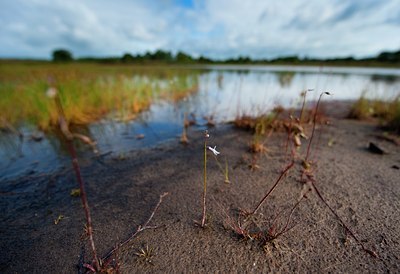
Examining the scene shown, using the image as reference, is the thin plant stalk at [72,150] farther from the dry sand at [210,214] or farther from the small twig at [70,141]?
the dry sand at [210,214]

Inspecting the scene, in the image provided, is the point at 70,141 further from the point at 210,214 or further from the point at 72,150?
the point at 210,214

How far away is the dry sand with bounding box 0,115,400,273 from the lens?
4.06 ft

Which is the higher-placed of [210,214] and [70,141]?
[70,141]

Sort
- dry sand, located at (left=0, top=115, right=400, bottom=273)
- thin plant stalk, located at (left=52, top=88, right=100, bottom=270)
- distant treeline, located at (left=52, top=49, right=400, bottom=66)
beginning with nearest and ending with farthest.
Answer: thin plant stalk, located at (left=52, top=88, right=100, bottom=270), dry sand, located at (left=0, top=115, right=400, bottom=273), distant treeline, located at (left=52, top=49, right=400, bottom=66)

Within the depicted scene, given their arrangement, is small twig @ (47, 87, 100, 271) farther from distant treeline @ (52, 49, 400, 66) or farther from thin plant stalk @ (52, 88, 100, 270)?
distant treeline @ (52, 49, 400, 66)

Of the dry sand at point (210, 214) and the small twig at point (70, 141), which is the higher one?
the small twig at point (70, 141)

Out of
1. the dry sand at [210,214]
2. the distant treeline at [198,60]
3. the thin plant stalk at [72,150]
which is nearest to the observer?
the thin plant stalk at [72,150]

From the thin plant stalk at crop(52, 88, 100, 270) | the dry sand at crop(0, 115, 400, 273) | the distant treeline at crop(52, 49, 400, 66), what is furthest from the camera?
the distant treeline at crop(52, 49, 400, 66)

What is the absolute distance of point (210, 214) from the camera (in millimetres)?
1614

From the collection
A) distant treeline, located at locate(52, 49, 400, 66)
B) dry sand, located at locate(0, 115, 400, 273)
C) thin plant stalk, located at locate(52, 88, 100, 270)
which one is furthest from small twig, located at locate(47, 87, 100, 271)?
distant treeline, located at locate(52, 49, 400, 66)

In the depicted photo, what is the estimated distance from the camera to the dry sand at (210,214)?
48.7 inches

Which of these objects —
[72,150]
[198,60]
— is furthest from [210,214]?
[198,60]

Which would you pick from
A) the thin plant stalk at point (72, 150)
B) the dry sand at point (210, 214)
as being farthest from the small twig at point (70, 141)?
the dry sand at point (210, 214)

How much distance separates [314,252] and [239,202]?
65 cm
